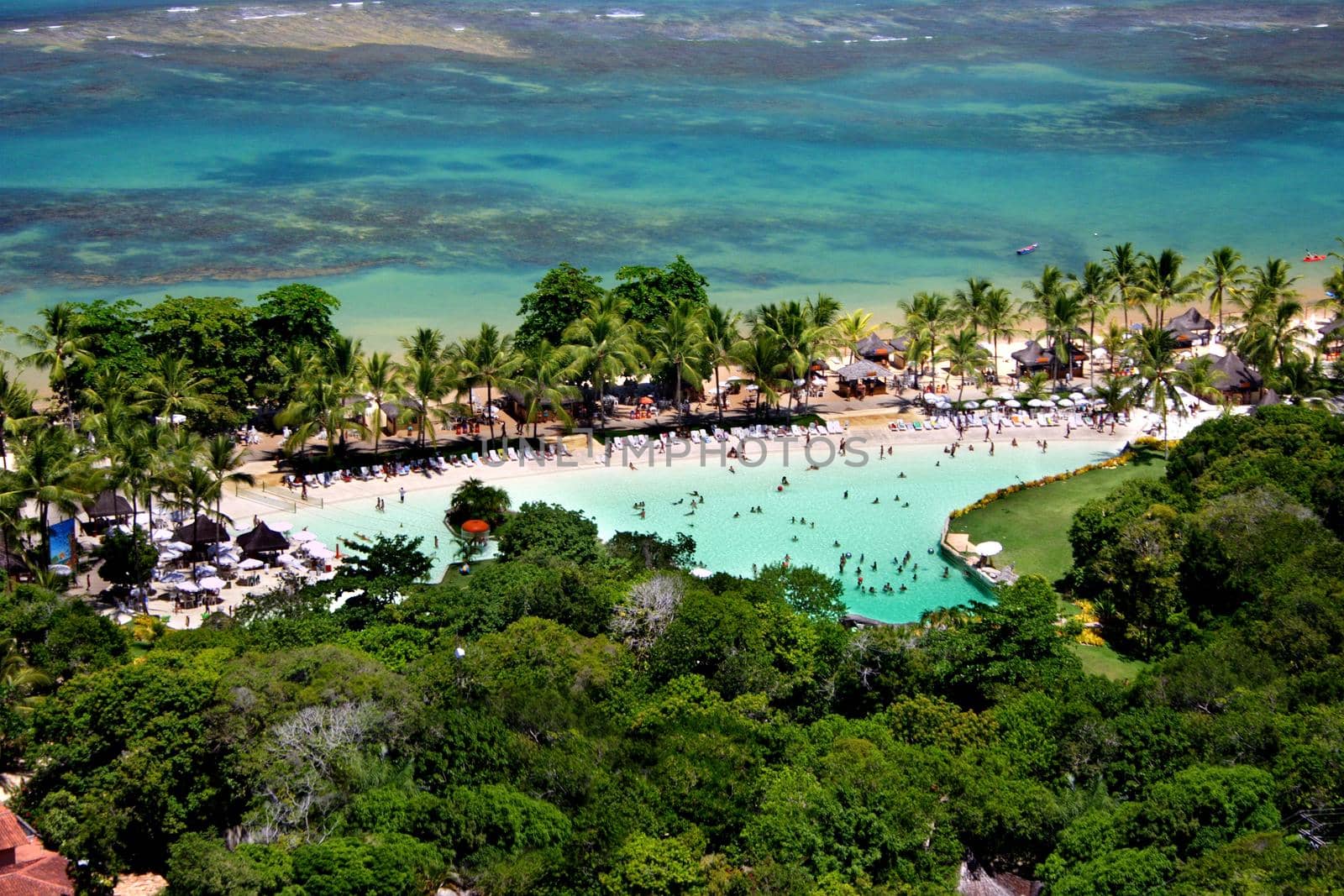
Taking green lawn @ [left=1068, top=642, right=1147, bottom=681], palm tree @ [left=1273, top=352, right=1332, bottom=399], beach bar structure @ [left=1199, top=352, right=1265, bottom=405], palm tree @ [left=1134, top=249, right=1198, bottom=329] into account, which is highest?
palm tree @ [left=1134, top=249, right=1198, bottom=329]

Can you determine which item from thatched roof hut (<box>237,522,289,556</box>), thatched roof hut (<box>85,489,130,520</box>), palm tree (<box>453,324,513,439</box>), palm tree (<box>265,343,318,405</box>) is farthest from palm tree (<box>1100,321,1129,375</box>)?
thatched roof hut (<box>85,489,130,520</box>)

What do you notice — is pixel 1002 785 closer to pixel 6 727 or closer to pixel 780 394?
pixel 6 727

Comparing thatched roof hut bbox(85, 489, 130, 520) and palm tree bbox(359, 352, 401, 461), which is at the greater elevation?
palm tree bbox(359, 352, 401, 461)

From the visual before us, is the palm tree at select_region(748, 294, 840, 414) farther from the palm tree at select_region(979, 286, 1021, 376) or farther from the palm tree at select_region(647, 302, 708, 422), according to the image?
the palm tree at select_region(979, 286, 1021, 376)

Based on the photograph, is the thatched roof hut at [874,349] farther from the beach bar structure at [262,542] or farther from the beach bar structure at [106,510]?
the beach bar structure at [106,510]

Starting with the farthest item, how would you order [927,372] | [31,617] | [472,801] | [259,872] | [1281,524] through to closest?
[927,372] → [1281,524] → [31,617] → [472,801] → [259,872]

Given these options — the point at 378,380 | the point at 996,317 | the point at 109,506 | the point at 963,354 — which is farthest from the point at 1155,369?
the point at 109,506

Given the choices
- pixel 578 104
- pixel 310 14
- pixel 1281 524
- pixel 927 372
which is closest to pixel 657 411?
pixel 927 372
